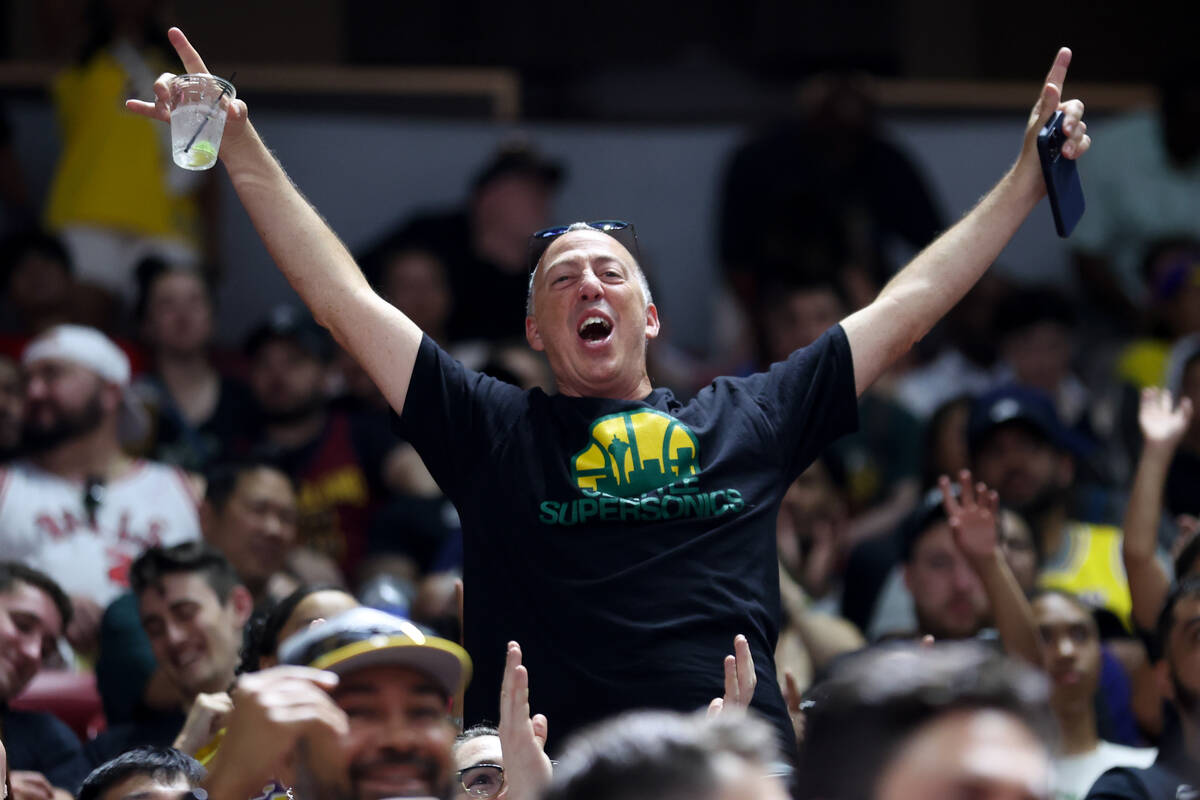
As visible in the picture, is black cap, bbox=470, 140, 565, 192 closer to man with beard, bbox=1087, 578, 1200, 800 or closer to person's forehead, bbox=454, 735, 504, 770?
man with beard, bbox=1087, 578, 1200, 800

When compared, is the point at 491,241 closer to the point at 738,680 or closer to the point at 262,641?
the point at 262,641

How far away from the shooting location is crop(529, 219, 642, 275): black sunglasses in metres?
3.97

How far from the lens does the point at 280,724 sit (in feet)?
7.34

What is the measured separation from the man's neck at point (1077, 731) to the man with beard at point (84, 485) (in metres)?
2.81

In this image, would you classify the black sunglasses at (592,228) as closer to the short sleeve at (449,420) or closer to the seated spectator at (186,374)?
the short sleeve at (449,420)

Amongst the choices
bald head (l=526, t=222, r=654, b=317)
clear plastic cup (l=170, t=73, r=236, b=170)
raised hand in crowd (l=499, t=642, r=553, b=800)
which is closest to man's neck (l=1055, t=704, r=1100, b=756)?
bald head (l=526, t=222, r=654, b=317)

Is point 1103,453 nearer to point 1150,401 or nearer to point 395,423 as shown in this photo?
point 1150,401

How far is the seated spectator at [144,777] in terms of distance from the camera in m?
3.31

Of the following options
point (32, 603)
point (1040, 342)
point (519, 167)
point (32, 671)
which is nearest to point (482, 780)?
point (32, 671)

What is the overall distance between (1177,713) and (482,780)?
5.81ft

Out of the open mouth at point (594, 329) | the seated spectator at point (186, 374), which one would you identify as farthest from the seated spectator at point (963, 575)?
the seated spectator at point (186, 374)

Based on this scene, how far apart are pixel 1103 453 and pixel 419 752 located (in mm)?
5835

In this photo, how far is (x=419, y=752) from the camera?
7.45 feet

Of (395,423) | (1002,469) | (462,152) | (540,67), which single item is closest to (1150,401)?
(1002,469)
